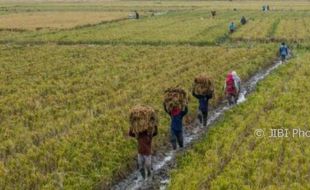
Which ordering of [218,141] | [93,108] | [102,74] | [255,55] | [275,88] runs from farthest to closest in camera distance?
1. [255,55]
2. [102,74]
3. [275,88]
4. [93,108]
5. [218,141]

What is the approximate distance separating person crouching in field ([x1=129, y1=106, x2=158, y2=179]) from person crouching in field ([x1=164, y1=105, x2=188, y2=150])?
152cm

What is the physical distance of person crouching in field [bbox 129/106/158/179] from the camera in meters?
12.9

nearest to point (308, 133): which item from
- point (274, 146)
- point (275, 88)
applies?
point (274, 146)

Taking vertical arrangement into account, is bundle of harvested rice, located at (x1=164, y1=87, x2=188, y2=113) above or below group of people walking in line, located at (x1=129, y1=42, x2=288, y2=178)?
above

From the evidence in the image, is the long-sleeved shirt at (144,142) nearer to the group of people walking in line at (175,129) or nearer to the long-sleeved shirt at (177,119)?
the group of people walking in line at (175,129)

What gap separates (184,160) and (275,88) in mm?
9549

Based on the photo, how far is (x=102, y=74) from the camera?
26.0 m

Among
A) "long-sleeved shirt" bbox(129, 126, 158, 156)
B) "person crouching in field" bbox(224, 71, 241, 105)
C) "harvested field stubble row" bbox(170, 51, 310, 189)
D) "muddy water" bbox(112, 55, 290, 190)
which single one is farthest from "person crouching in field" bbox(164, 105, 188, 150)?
"person crouching in field" bbox(224, 71, 241, 105)

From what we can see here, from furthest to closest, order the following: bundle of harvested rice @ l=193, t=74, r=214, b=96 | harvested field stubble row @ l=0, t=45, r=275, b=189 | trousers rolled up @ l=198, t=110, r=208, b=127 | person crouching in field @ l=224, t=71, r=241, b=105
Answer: person crouching in field @ l=224, t=71, r=241, b=105 → trousers rolled up @ l=198, t=110, r=208, b=127 → bundle of harvested rice @ l=193, t=74, r=214, b=96 → harvested field stubble row @ l=0, t=45, r=275, b=189

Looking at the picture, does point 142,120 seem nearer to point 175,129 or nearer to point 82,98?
point 175,129

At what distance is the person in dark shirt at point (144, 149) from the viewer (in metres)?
13.0

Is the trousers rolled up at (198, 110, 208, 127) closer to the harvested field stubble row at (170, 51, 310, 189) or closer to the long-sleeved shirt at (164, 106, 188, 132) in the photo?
the harvested field stubble row at (170, 51, 310, 189)

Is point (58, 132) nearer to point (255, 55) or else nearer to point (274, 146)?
point (274, 146)
